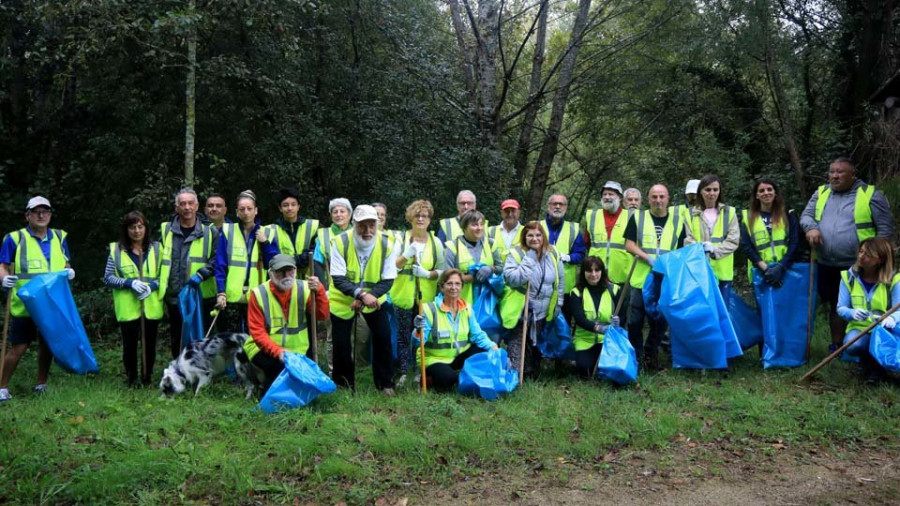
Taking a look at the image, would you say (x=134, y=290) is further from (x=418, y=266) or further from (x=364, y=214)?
(x=418, y=266)

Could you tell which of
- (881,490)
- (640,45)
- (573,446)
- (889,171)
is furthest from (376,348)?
(640,45)

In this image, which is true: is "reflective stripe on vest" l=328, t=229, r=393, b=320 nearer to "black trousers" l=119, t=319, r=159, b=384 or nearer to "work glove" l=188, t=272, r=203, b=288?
"work glove" l=188, t=272, r=203, b=288

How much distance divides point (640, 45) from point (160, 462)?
1367cm

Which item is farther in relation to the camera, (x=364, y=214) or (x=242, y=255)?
(x=242, y=255)

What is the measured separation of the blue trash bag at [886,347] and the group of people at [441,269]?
0.11m

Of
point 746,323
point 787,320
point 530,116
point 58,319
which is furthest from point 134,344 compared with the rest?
point 530,116

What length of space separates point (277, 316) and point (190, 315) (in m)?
1.31

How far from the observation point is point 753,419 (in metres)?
5.40

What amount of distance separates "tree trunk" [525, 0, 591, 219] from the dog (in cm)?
752

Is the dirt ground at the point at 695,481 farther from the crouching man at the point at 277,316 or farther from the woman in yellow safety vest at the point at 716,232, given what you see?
the woman in yellow safety vest at the point at 716,232

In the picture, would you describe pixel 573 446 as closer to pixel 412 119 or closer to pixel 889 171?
pixel 889 171

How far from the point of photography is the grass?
4.23 meters

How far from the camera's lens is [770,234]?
693 cm

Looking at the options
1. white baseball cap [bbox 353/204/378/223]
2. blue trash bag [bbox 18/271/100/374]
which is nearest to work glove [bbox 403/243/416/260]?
white baseball cap [bbox 353/204/378/223]
